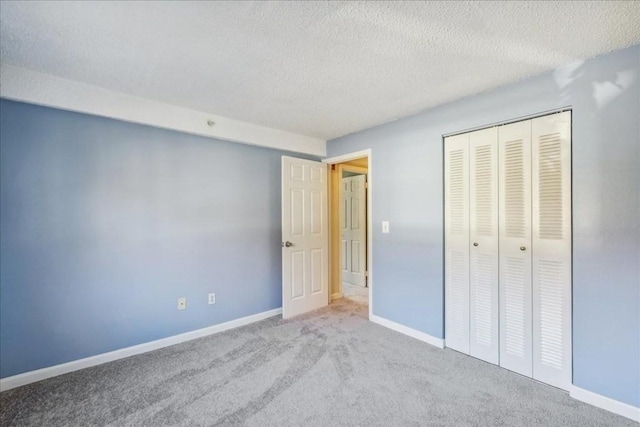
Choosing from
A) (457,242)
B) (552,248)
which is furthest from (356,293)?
(552,248)

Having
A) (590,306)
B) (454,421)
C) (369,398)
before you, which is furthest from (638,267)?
(369,398)

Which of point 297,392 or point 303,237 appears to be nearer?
point 297,392

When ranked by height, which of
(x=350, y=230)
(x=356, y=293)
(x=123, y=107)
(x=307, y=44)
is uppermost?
(x=307, y=44)

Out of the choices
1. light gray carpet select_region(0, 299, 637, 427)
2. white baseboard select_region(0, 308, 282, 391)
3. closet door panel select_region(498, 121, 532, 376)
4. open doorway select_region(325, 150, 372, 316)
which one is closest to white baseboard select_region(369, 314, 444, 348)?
light gray carpet select_region(0, 299, 637, 427)

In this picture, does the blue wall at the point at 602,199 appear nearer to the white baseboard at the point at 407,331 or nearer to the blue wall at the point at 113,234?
the white baseboard at the point at 407,331

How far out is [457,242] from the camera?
263 cm

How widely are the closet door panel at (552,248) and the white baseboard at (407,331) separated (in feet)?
2.55

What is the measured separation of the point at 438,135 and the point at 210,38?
2125mm

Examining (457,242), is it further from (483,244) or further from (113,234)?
(113,234)

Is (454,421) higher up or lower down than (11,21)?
lower down

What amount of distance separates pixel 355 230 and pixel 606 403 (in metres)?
3.63

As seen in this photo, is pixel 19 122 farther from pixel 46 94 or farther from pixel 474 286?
pixel 474 286

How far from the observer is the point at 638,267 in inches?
68.2

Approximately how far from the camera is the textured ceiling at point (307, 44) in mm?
1476
